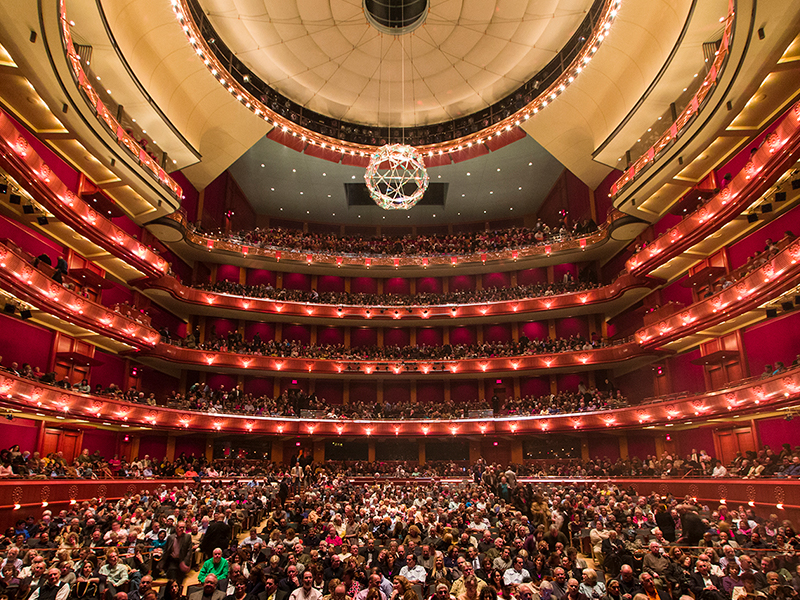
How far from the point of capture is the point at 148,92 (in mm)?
23422

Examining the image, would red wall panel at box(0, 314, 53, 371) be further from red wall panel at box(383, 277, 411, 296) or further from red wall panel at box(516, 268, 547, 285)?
red wall panel at box(516, 268, 547, 285)

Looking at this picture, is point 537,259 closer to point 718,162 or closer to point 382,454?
point 718,162

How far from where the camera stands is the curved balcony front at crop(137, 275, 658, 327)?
92.1 feet

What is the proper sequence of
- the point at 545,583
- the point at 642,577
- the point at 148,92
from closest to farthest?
the point at 642,577
the point at 545,583
the point at 148,92

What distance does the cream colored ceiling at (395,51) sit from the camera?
24.0m

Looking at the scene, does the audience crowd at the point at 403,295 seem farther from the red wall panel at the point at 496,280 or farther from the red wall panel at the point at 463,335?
the red wall panel at the point at 463,335

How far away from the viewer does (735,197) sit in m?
18.6

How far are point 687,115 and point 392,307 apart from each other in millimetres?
18549

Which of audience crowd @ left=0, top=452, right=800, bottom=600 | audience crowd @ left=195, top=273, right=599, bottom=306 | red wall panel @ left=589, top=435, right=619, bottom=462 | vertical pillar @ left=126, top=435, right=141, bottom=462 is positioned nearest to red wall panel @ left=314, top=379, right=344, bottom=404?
audience crowd @ left=195, top=273, right=599, bottom=306

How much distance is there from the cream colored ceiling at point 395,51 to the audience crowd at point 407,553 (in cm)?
2003

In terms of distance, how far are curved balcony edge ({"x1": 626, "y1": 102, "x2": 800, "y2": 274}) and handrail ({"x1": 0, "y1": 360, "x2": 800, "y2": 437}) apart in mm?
5898

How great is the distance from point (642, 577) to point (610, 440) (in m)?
22.7

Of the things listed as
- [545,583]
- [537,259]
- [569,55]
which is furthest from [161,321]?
[545,583]

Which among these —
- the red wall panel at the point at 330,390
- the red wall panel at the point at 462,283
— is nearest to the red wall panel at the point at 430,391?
the red wall panel at the point at 330,390
